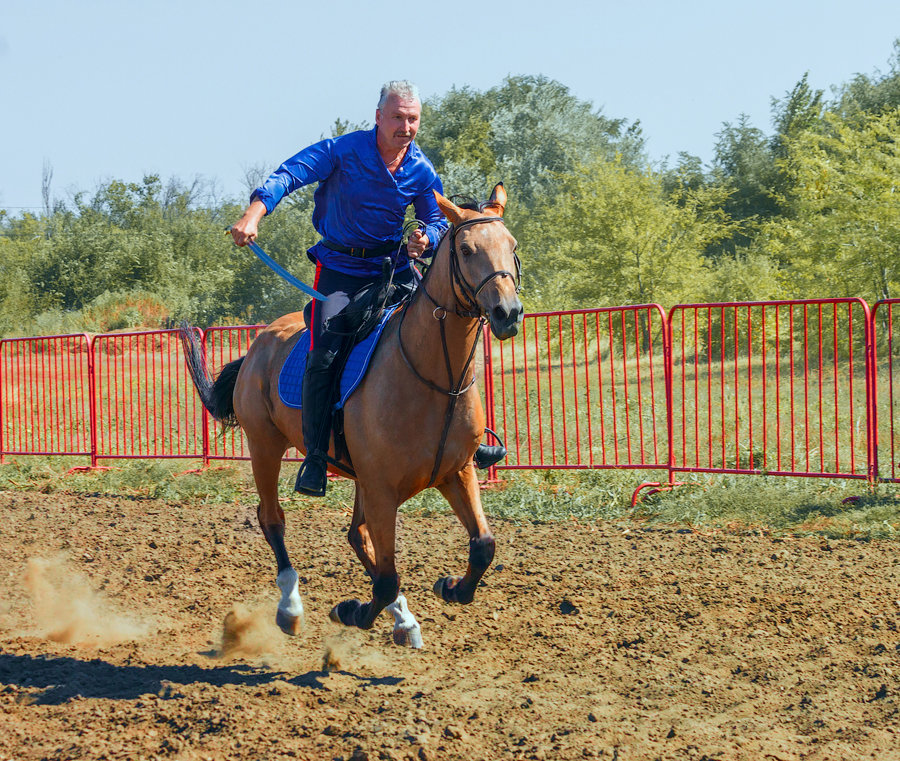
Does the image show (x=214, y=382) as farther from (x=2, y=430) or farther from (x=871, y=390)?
(x=2, y=430)

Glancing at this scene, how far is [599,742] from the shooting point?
3.87 m

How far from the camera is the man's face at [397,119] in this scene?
16.5ft

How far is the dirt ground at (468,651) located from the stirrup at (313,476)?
95cm

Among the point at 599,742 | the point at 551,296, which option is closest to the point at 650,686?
the point at 599,742

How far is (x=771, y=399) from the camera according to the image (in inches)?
609

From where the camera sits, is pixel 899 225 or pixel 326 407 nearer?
pixel 326 407

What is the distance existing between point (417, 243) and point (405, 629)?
2.23m

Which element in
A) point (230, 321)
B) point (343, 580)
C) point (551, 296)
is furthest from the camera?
point (230, 321)

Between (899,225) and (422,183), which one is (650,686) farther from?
(899,225)

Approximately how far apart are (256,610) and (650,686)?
2.89m

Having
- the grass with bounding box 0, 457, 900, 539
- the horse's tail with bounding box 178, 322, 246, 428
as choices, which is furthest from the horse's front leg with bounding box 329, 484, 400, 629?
the grass with bounding box 0, 457, 900, 539

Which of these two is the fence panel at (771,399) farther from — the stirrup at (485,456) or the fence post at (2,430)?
the fence post at (2,430)

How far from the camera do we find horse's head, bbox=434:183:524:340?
387cm

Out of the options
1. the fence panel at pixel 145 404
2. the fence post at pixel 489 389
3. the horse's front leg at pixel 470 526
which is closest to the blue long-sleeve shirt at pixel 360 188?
the horse's front leg at pixel 470 526
